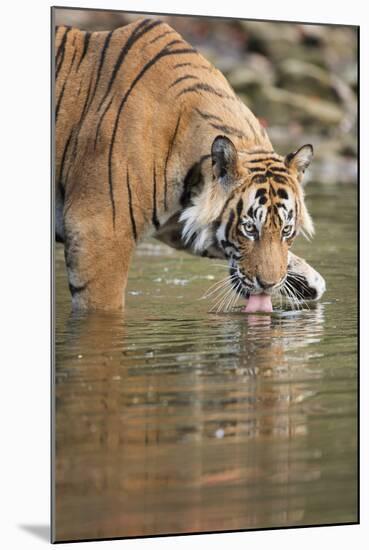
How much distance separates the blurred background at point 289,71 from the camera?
21.2ft

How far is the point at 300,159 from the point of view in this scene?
6695 millimetres

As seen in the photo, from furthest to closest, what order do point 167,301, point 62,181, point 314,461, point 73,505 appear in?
point 167,301, point 62,181, point 314,461, point 73,505

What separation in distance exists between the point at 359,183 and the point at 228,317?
85cm

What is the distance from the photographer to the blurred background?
6.46m

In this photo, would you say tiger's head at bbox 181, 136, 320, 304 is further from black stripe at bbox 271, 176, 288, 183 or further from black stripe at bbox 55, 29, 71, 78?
black stripe at bbox 55, 29, 71, 78

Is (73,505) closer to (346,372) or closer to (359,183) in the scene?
(346,372)

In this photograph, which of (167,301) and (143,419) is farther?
(167,301)

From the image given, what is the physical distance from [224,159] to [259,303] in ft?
2.14

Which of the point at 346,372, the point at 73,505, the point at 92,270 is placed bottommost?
the point at 73,505

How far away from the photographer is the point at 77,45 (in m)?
6.57

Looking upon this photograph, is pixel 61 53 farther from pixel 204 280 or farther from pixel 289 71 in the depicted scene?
pixel 204 280

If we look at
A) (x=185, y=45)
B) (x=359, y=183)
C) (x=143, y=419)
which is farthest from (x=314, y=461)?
(x=185, y=45)

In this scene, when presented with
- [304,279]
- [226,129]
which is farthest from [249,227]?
[304,279]

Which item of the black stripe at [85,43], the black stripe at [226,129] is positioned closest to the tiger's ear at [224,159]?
the black stripe at [226,129]
